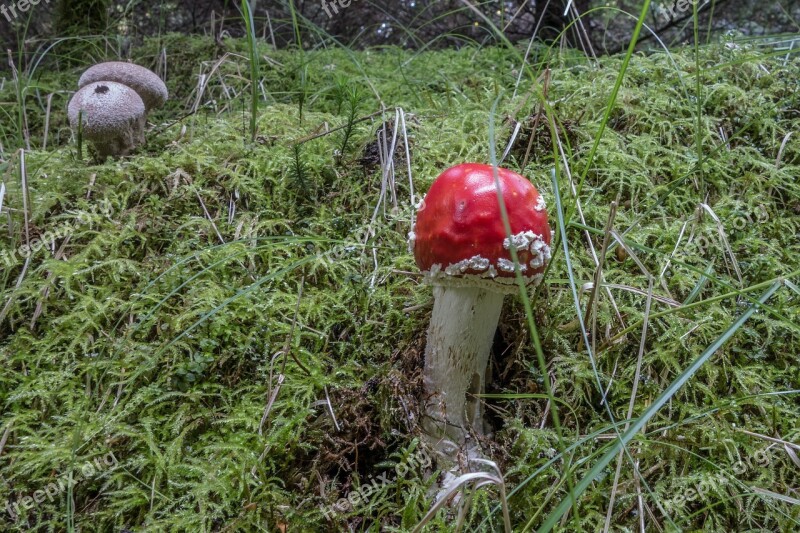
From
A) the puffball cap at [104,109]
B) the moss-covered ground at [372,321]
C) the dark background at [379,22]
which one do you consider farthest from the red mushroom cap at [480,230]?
the dark background at [379,22]

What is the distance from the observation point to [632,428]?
122 centimetres

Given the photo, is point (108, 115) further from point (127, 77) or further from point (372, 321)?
point (372, 321)

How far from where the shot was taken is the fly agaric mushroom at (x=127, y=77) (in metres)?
2.76

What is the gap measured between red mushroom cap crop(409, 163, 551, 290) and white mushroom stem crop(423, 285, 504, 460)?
0.18 m

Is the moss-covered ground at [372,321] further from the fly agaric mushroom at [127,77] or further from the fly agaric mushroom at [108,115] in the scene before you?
the fly agaric mushroom at [127,77]

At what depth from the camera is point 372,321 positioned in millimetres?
2037

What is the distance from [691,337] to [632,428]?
0.87m

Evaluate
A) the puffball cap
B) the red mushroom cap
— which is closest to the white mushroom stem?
the red mushroom cap

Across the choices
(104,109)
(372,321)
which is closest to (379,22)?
(104,109)

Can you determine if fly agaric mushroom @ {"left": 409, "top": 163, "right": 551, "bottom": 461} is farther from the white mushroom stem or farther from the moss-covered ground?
the moss-covered ground

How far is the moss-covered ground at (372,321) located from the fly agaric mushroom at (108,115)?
0.16 meters

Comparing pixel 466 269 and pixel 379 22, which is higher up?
pixel 379 22

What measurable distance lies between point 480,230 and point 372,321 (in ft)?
2.31

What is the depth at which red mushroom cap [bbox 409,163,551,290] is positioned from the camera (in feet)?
4.95
